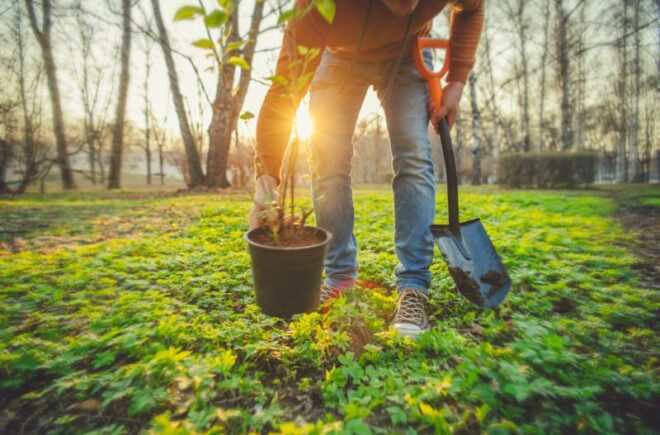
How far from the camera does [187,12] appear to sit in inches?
32.9

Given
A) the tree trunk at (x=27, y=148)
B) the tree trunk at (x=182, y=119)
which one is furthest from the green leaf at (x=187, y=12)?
the tree trunk at (x=27, y=148)

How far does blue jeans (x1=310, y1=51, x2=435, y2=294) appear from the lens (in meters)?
1.85

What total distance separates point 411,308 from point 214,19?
141cm

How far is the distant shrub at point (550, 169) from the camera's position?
11.2 m

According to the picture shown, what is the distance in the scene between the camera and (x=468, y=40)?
186cm

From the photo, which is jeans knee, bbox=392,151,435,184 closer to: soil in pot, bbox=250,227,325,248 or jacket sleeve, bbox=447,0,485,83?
jacket sleeve, bbox=447,0,485,83

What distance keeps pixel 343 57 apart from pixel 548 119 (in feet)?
123

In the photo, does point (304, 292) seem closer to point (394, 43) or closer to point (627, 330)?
point (394, 43)

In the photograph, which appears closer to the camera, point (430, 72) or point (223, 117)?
point (430, 72)

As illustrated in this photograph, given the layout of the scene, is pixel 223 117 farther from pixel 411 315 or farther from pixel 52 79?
pixel 52 79

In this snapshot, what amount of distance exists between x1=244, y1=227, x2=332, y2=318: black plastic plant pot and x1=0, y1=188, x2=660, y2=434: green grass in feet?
0.75

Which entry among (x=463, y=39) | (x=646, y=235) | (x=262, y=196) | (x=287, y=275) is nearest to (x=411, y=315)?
(x=287, y=275)

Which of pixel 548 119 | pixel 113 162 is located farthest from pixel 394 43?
pixel 548 119

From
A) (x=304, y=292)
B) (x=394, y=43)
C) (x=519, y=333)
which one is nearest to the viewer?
(x=304, y=292)
